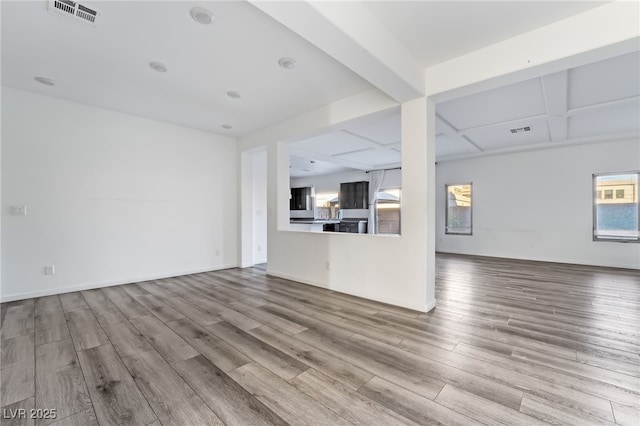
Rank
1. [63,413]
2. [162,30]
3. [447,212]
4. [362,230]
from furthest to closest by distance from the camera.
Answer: [362,230], [447,212], [162,30], [63,413]

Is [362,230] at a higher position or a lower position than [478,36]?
lower

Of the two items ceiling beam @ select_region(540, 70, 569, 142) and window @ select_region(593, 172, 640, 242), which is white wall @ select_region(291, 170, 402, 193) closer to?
ceiling beam @ select_region(540, 70, 569, 142)

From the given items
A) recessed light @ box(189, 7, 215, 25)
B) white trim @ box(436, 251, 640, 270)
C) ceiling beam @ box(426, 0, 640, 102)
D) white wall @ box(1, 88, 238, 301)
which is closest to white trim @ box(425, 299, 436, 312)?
ceiling beam @ box(426, 0, 640, 102)

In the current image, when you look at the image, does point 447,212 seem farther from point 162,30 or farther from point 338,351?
point 162,30

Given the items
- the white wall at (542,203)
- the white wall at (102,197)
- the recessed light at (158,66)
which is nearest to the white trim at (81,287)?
the white wall at (102,197)

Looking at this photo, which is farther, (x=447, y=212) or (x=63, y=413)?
(x=447, y=212)

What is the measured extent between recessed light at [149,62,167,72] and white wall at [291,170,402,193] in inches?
284

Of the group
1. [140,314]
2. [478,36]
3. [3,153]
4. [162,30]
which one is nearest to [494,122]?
[478,36]

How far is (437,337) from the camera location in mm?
2508

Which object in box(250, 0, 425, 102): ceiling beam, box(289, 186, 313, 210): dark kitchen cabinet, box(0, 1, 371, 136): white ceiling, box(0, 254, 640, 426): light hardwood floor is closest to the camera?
box(0, 254, 640, 426): light hardwood floor

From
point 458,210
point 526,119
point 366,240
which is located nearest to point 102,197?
point 366,240

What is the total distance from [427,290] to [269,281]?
8.74ft

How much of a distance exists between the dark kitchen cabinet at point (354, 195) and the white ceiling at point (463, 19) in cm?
695

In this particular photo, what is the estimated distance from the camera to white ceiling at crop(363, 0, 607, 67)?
2184 mm
